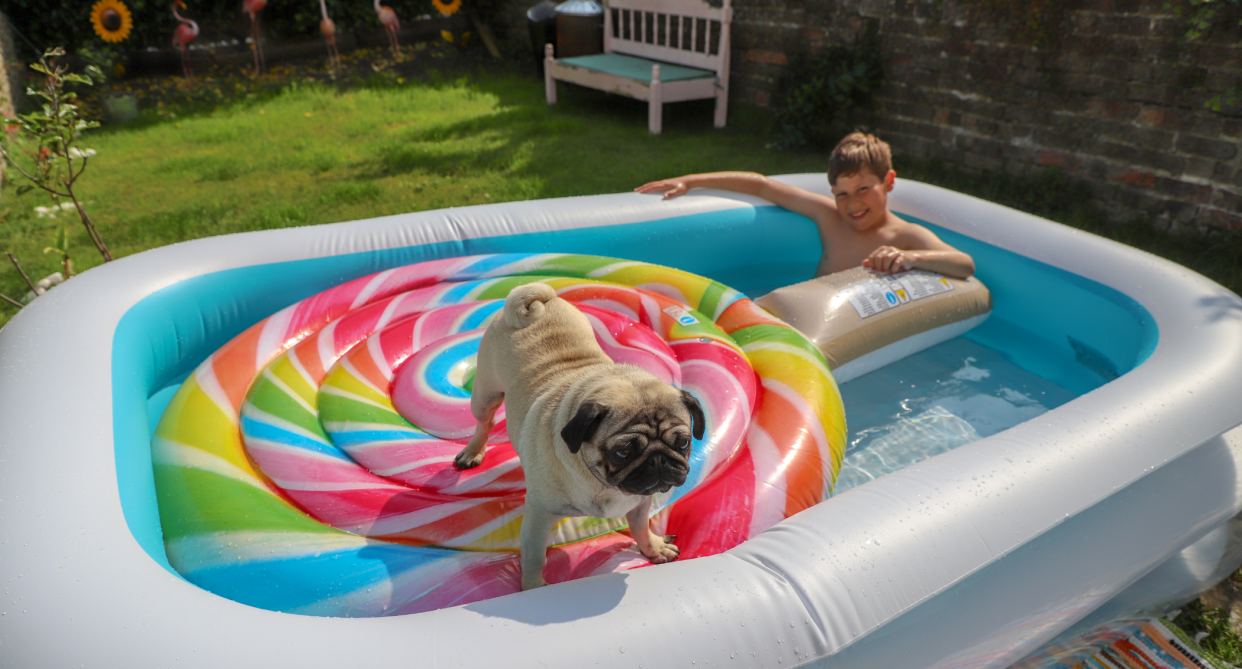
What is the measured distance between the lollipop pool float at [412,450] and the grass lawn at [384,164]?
92.5 inches

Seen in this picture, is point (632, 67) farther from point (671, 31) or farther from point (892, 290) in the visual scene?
point (892, 290)

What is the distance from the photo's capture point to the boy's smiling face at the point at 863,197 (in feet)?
11.9

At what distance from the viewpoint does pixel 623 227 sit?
12.5 feet

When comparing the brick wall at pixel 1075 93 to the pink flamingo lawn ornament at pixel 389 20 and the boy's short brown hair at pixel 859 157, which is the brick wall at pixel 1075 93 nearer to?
the boy's short brown hair at pixel 859 157

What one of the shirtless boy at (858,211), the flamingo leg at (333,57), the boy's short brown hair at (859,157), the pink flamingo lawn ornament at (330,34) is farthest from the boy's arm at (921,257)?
the flamingo leg at (333,57)

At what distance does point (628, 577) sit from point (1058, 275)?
2988mm

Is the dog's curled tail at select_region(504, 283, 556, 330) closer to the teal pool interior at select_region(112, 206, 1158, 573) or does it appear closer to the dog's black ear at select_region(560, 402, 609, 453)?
the dog's black ear at select_region(560, 402, 609, 453)

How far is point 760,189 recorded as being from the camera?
4.19 meters

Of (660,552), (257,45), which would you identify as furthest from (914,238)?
(257,45)

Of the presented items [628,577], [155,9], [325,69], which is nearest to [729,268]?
[628,577]

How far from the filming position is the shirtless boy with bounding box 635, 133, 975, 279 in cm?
358

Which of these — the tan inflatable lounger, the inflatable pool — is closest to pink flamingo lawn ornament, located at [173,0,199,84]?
the inflatable pool

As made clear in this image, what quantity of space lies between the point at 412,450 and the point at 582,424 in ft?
3.59

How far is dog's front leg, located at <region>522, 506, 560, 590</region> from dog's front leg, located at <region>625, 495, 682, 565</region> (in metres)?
0.23
